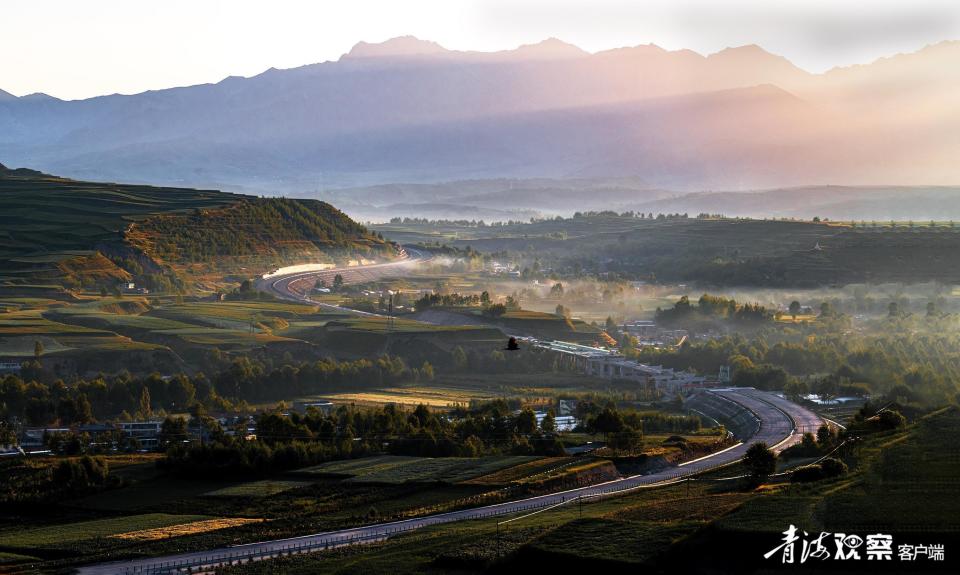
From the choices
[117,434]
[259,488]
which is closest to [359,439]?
[259,488]

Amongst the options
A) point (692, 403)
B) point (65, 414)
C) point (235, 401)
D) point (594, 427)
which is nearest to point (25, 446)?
point (65, 414)

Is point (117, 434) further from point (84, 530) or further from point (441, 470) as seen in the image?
point (84, 530)

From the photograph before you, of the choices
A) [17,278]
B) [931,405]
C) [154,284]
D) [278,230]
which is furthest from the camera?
[278,230]

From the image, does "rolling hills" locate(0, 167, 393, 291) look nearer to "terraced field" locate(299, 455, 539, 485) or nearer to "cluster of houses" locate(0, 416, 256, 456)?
"cluster of houses" locate(0, 416, 256, 456)

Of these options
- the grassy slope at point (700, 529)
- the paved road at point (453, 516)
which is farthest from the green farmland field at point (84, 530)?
the grassy slope at point (700, 529)

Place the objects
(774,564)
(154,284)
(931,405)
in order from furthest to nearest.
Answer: (154,284), (931,405), (774,564)

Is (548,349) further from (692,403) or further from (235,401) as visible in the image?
(235,401)
